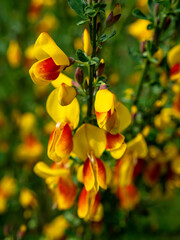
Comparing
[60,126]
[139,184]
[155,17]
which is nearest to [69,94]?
[60,126]

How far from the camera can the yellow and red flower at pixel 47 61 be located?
2.56 ft

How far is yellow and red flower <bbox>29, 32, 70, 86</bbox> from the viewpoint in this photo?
30.7 inches

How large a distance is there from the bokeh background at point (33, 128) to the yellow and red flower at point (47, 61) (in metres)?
0.83

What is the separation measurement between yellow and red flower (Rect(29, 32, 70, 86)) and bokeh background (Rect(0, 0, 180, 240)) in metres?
0.83

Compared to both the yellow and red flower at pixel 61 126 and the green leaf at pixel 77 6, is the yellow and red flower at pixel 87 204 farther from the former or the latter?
the green leaf at pixel 77 6

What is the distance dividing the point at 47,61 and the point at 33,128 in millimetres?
1371

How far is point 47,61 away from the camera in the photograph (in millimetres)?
806

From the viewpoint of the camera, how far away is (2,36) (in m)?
2.38

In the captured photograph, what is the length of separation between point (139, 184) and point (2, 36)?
60.3 inches

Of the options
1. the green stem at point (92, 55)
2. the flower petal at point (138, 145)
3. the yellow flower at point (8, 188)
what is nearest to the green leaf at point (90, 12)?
the green stem at point (92, 55)

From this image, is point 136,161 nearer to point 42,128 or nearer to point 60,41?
point 42,128

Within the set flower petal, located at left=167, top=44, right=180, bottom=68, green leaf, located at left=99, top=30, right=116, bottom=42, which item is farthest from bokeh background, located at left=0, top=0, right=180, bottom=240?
green leaf, located at left=99, top=30, right=116, bottom=42

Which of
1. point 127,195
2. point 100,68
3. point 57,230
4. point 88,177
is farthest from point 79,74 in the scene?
point 57,230

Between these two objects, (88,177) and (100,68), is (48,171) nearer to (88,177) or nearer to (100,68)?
(88,177)
